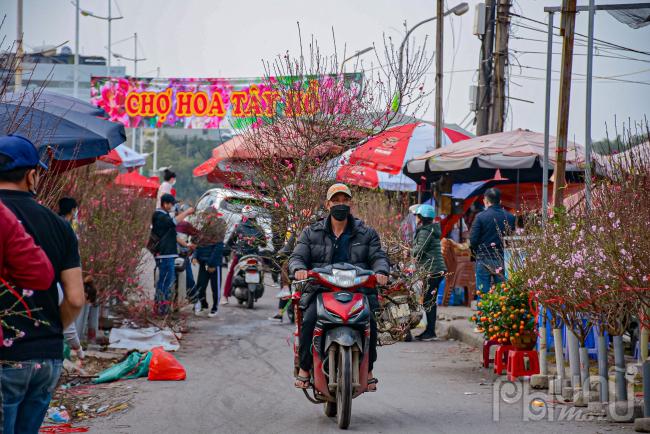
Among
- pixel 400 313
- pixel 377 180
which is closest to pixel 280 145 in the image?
pixel 400 313

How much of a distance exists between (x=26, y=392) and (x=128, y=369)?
6.46 m

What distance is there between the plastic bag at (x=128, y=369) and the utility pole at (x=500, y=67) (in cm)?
1286

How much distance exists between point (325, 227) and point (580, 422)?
9.08 ft

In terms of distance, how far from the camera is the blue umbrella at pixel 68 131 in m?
10.3

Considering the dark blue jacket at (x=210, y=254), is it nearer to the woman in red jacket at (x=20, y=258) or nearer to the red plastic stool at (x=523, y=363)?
the red plastic stool at (x=523, y=363)

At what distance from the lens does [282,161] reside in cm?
1313

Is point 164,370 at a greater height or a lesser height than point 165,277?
lesser

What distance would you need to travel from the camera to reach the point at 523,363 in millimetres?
10898

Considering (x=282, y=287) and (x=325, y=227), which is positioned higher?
(x=325, y=227)

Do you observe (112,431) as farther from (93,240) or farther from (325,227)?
(93,240)

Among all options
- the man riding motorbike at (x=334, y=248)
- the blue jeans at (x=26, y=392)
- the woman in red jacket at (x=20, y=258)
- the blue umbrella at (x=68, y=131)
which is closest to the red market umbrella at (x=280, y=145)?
the blue umbrella at (x=68, y=131)

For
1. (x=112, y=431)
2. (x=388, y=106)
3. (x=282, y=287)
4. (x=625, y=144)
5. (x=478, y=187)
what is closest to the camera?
(x=112, y=431)

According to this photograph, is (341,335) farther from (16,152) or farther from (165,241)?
(165,241)

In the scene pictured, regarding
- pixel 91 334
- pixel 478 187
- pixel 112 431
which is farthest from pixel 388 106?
pixel 478 187
